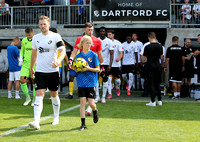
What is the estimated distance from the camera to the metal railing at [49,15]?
53.4 feet

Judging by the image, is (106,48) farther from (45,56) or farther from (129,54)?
(45,56)

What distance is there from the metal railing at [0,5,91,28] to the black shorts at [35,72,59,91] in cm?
979

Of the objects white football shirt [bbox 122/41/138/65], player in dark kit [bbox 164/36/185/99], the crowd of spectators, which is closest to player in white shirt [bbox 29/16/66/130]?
player in dark kit [bbox 164/36/185/99]

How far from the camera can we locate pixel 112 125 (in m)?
6.54

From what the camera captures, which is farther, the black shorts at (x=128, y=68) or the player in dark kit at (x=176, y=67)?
the black shorts at (x=128, y=68)

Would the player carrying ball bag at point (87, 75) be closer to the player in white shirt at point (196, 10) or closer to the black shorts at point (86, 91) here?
the black shorts at point (86, 91)

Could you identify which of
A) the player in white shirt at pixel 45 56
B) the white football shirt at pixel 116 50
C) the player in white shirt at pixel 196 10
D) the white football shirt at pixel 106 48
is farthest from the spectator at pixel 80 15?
the player in white shirt at pixel 45 56

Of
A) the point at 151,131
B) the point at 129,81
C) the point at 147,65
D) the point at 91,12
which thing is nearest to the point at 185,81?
the point at 129,81

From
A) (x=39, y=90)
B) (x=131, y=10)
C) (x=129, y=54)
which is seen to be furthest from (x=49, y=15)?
(x=39, y=90)

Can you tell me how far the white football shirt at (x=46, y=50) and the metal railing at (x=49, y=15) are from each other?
31.9ft

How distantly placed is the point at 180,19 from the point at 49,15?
6.18 meters

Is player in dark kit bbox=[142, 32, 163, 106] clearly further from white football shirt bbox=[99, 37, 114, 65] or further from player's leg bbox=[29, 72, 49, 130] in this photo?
player's leg bbox=[29, 72, 49, 130]

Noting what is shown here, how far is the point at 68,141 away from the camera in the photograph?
5090 millimetres

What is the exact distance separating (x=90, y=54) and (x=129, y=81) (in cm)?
692
